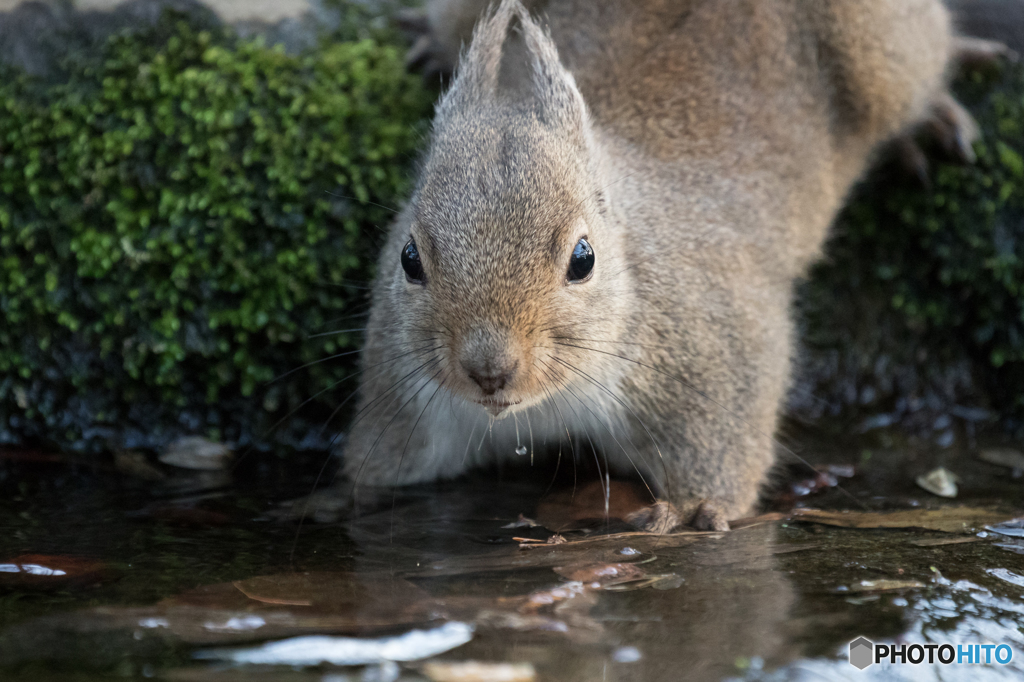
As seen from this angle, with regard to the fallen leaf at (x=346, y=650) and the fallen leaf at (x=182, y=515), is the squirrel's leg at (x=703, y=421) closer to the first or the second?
the fallen leaf at (x=346, y=650)

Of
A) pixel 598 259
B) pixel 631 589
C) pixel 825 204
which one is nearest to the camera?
pixel 631 589

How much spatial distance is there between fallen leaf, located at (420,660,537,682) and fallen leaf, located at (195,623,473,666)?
73 millimetres

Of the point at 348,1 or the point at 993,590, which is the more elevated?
the point at 348,1

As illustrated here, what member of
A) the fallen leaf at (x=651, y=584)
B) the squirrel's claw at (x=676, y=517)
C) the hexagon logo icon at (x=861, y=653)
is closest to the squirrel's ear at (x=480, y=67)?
the squirrel's claw at (x=676, y=517)

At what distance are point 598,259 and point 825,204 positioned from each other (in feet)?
7.01

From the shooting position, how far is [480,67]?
3.94 m

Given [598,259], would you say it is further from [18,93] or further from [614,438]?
[18,93]

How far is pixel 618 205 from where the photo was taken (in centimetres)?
407

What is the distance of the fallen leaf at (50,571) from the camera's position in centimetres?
285

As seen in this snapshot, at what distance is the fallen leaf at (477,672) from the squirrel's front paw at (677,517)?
1.41 m

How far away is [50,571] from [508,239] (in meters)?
1.93

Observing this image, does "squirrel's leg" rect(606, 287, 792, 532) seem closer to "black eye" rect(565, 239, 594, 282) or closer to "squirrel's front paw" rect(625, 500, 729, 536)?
"squirrel's front paw" rect(625, 500, 729, 536)

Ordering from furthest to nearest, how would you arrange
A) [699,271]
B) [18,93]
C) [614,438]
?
[18,93] < [699,271] < [614,438]

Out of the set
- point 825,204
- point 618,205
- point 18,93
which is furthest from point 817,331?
point 18,93
